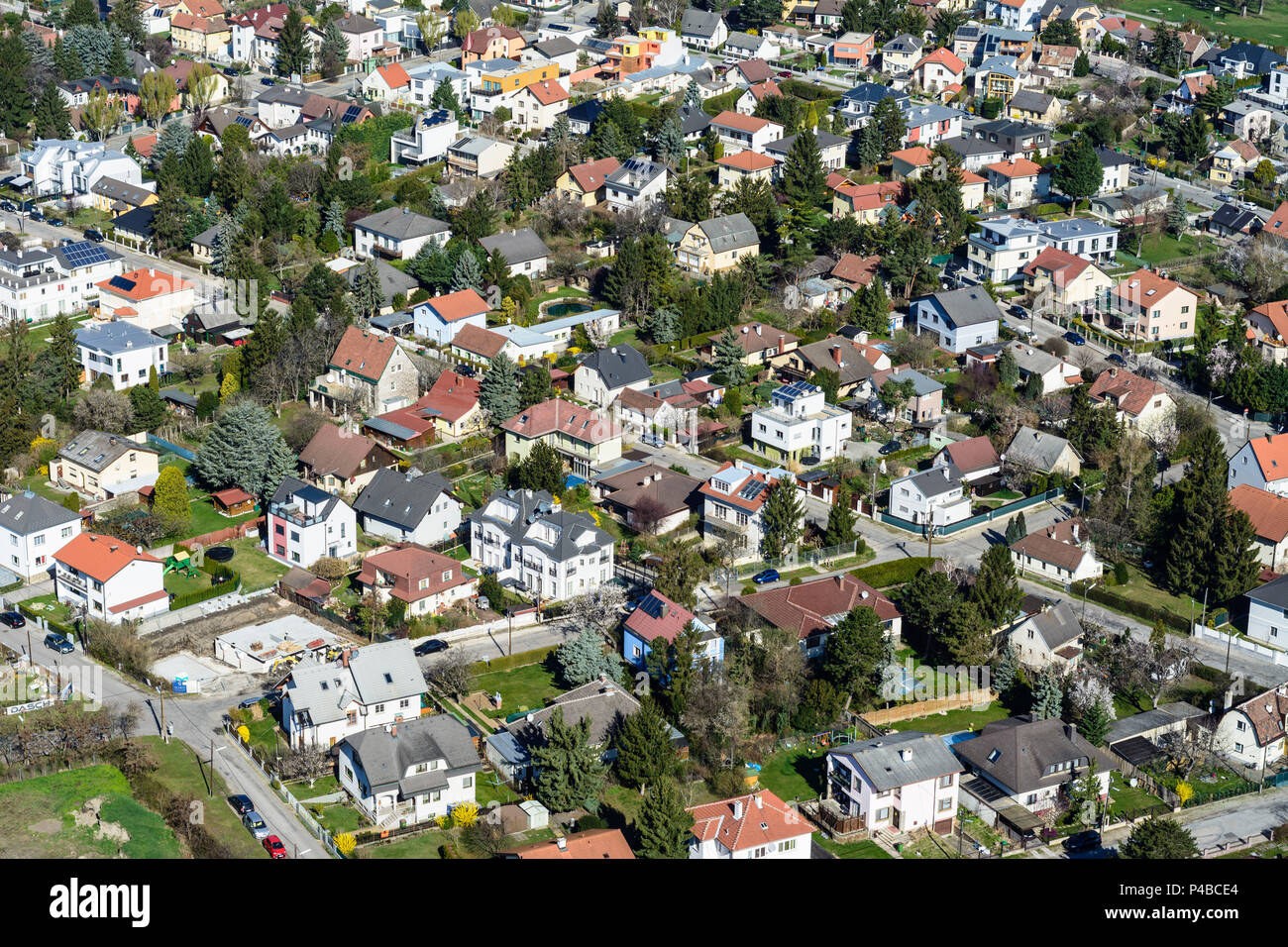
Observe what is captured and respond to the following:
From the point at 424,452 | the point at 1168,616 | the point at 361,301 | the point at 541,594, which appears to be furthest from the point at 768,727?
the point at 361,301

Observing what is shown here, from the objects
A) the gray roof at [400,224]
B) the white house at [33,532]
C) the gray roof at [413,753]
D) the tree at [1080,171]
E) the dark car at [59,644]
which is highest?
the tree at [1080,171]

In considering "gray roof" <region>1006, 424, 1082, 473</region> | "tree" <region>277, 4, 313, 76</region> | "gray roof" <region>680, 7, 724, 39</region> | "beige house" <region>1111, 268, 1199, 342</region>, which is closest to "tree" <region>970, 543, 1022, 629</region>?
"gray roof" <region>1006, 424, 1082, 473</region>

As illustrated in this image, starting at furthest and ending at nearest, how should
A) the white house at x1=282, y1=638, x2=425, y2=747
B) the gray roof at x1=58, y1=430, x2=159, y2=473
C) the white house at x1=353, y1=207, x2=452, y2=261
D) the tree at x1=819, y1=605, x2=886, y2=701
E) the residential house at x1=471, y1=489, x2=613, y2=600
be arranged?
the white house at x1=353, y1=207, x2=452, y2=261 < the gray roof at x1=58, y1=430, x2=159, y2=473 < the residential house at x1=471, y1=489, x2=613, y2=600 < the tree at x1=819, y1=605, x2=886, y2=701 < the white house at x1=282, y1=638, x2=425, y2=747

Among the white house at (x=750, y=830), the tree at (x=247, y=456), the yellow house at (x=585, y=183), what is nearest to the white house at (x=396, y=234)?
the yellow house at (x=585, y=183)

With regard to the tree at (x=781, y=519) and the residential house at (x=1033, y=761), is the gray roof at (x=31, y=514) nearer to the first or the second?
the tree at (x=781, y=519)

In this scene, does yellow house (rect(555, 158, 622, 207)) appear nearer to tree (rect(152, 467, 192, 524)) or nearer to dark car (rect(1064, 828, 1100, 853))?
tree (rect(152, 467, 192, 524))

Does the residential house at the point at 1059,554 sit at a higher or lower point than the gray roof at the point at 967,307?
lower

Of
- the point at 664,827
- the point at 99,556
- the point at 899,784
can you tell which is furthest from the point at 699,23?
the point at 664,827
